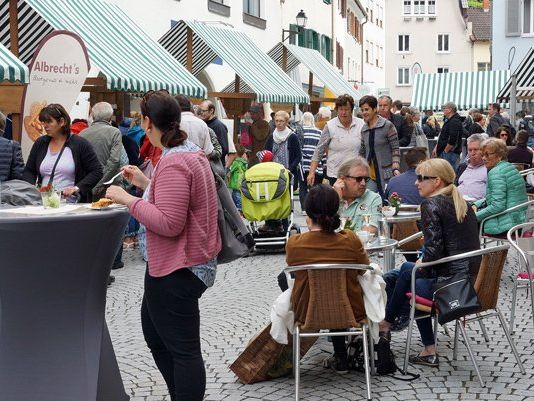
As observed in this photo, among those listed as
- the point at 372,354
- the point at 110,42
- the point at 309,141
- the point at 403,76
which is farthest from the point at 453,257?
the point at 403,76

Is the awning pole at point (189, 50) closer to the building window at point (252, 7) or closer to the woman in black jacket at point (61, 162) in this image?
the building window at point (252, 7)

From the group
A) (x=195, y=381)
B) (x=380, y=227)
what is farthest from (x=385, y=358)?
(x=195, y=381)

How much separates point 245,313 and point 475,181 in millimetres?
3339

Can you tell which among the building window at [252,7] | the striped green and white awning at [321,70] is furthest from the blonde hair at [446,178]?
the building window at [252,7]

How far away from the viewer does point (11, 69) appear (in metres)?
10.6

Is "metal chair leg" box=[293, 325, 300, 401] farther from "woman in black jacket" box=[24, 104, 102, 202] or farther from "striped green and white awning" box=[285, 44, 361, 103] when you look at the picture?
"striped green and white awning" box=[285, 44, 361, 103]

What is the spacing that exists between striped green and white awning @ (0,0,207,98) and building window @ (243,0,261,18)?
12.6 metres

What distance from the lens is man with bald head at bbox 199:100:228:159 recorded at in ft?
46.5

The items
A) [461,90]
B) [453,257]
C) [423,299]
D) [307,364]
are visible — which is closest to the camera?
[453,257]

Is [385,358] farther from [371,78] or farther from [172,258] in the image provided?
[371,78]

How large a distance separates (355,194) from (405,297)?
1.14 m

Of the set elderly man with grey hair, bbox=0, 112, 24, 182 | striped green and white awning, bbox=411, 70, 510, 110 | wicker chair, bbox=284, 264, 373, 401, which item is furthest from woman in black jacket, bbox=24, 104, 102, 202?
striped green and white awning, bbox=411, 70, 510, 110

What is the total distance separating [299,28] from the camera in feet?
108

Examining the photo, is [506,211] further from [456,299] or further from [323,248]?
[323,248]
